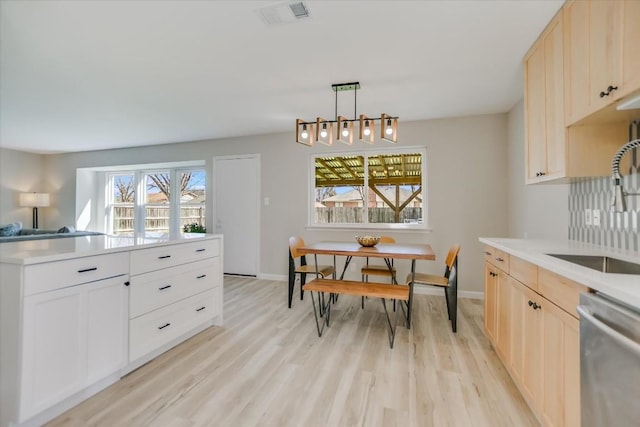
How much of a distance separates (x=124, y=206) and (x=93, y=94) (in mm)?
3913

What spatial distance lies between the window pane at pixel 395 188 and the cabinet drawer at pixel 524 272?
222cm

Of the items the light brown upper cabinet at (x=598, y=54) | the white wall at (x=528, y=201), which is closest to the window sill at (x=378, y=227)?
the white wall at (x=528, y=201)

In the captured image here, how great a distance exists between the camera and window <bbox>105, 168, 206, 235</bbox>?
227 inches

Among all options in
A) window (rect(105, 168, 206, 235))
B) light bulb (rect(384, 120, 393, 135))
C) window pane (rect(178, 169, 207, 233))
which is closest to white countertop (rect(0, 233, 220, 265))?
light bulb (rect(384, 120, 393, 135))

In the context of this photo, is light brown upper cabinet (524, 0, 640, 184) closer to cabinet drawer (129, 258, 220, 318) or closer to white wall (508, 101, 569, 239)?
white wall (508, 101, 569, 239)

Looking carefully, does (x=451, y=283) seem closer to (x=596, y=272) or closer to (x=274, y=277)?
(x=596, y=272)

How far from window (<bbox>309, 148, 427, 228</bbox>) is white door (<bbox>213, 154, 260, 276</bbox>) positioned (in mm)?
1009

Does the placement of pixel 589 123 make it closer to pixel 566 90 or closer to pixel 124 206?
pixel 566 90

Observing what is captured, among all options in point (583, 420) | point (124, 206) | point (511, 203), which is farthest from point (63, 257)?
point (124, 206)

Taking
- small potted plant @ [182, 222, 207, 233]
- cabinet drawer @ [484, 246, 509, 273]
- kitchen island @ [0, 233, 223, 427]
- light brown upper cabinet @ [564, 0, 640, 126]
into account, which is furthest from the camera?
small potted plant @ [182, 222, 207, 233]

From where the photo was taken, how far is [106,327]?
177 centimetres

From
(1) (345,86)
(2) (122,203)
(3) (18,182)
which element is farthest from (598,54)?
(3) (18,182)

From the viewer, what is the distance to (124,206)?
638cm

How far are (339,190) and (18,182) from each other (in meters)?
6.73
